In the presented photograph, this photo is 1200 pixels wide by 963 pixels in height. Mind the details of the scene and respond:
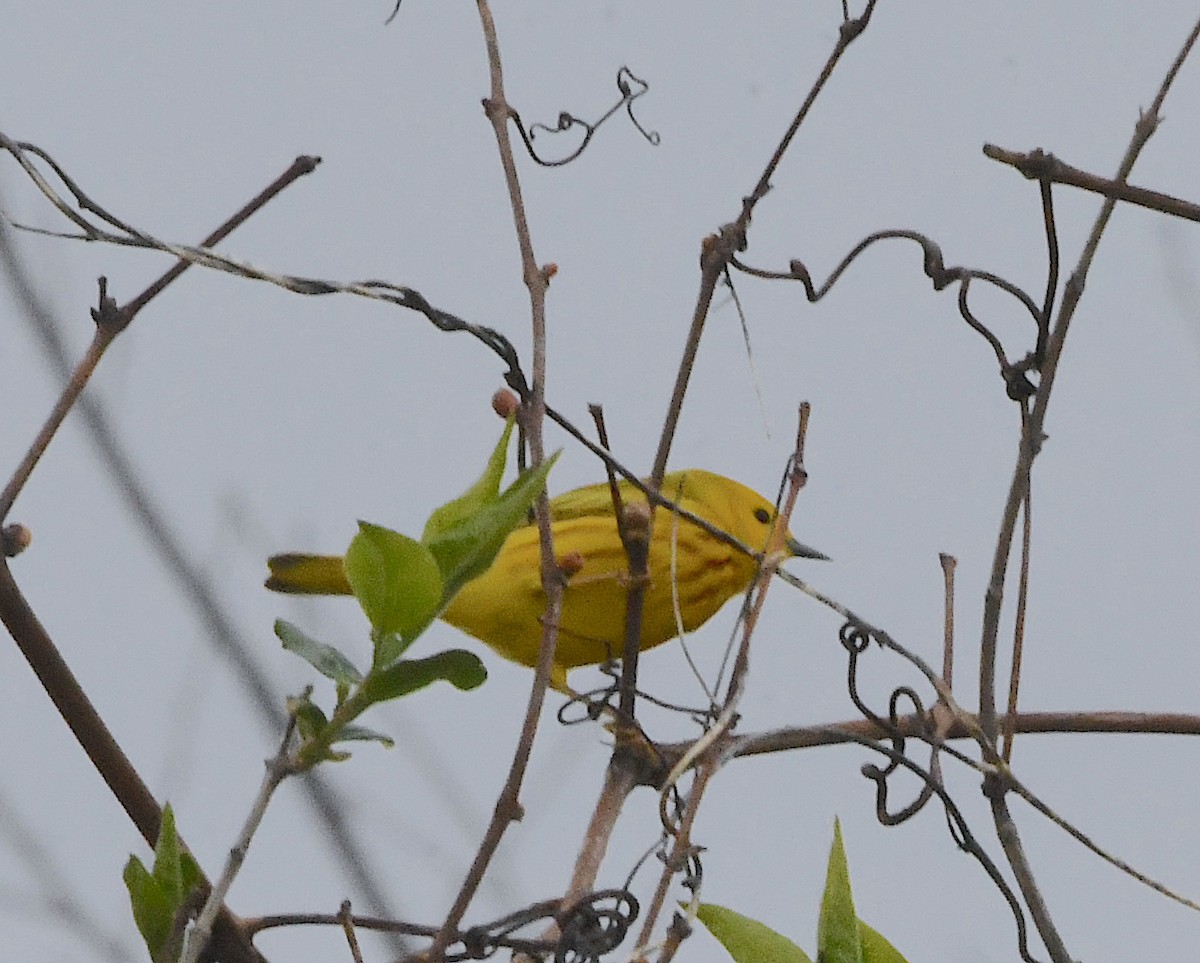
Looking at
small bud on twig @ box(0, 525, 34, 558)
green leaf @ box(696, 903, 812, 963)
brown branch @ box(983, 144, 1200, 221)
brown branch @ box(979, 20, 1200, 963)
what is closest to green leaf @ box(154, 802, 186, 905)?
small bud on twig @ box(0, 525, 34, 558)

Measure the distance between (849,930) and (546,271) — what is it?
63 cm

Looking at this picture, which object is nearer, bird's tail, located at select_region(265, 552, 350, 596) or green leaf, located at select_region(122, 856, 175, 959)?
green leaf, located at select_region(122, 856, 175, 959)

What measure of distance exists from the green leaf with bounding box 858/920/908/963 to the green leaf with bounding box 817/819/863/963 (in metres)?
0.02

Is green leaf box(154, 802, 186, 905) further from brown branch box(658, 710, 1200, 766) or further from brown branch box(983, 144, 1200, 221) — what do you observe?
brown branch box(983, 144, 1200, 221)

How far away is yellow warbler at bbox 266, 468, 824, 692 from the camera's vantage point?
2664 mm

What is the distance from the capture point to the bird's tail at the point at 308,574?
2.98 meters

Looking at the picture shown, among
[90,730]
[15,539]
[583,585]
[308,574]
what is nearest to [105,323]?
[15,539]

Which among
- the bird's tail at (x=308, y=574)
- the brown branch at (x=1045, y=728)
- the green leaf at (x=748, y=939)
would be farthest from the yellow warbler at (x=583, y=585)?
the green leaf at (x=748, y=939)

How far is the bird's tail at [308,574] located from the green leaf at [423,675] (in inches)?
81.9

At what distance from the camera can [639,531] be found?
1541mm

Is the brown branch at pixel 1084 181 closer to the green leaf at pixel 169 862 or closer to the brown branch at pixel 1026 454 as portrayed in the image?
the brown branch at pixel 1026 454

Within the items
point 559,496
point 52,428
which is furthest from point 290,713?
point 559,496

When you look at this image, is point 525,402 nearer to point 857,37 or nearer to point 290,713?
point 290,713

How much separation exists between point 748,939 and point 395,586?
352mm
